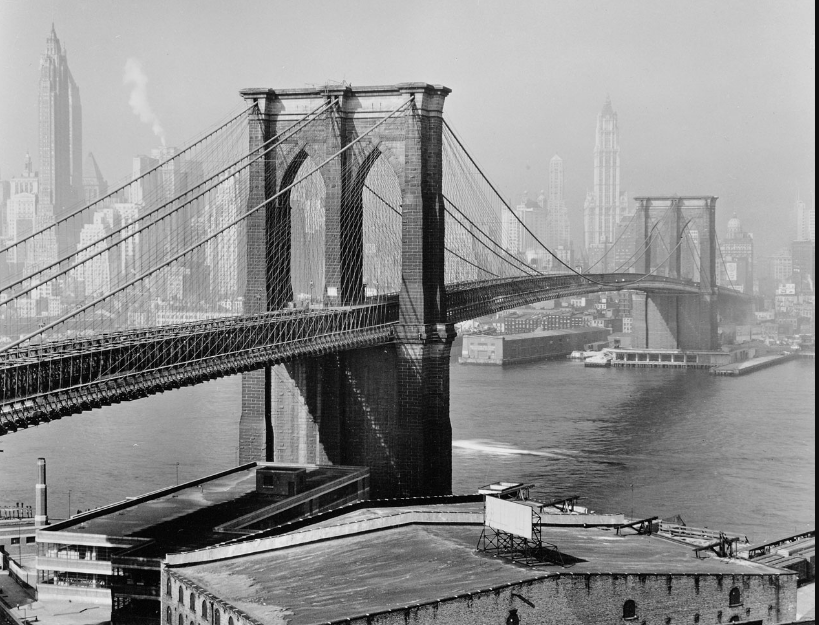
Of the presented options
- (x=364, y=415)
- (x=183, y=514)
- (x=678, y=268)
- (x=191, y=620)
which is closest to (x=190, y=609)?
(x=191, y=620)

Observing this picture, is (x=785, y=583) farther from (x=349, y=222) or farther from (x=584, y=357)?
(x=584, y=357)

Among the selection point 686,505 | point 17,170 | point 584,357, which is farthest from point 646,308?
point 17,170

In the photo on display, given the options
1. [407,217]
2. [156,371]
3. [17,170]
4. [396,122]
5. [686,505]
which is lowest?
[686,505]

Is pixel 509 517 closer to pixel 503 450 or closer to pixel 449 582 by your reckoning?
pixel 449 582

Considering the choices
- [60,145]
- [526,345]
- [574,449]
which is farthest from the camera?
[60,145]

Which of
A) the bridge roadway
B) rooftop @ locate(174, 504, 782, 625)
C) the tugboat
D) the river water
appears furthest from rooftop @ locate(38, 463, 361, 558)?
the tugboat

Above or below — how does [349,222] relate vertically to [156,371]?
above

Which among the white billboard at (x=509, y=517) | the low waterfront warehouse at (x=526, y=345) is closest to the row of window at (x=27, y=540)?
the white billboard at (x=509, y=517)
